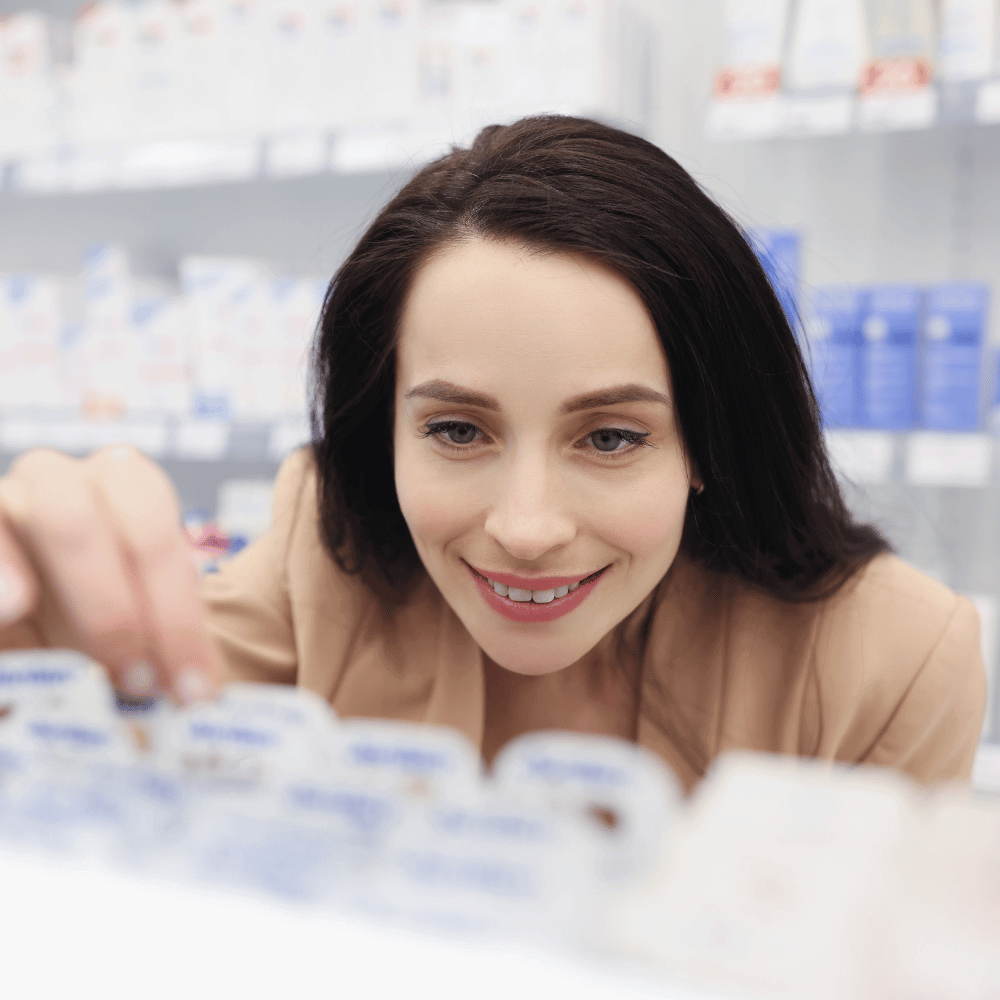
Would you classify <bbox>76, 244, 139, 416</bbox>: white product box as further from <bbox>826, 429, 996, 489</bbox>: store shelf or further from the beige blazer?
<bbox>826, 429, 996, 489</bbox>: store shelf

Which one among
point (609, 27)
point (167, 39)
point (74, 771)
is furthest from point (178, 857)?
point (167, 39)

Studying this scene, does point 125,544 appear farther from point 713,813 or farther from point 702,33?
point 702,33

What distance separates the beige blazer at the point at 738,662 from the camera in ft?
2.53

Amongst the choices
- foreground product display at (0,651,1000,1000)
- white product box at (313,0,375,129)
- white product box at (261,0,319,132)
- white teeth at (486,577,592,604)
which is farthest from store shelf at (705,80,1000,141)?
foreground product display at (0,651,1000,1000)

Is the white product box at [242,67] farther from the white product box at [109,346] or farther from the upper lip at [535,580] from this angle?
the upper lip at [535,580]

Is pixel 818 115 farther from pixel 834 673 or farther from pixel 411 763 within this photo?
pixel 411 763

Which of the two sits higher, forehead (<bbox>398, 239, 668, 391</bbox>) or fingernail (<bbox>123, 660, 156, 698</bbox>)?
forehead (<bbox>398, 239, 668, 391</bbox>)

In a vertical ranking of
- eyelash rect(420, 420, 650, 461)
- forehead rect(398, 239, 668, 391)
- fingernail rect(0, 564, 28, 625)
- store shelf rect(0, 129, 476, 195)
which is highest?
store shelf rect(0, 129, 476, 195)

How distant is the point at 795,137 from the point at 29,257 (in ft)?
6.49

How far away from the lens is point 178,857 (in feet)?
1.18

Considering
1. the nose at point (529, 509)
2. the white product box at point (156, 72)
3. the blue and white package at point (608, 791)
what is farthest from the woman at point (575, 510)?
the white product box at point (156, 72)

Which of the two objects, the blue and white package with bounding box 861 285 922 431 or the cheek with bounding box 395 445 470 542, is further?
the blue and white package with bounding box 861 285 922 431

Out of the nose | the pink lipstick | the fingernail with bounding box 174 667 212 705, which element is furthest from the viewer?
the pink lipstick

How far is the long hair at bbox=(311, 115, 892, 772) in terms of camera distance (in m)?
0.69
